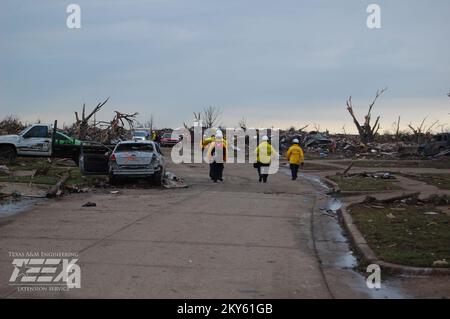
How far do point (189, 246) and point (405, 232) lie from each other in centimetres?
387

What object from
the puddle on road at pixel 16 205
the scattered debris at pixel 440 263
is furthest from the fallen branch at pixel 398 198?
the puddle on road at pixel 16 205

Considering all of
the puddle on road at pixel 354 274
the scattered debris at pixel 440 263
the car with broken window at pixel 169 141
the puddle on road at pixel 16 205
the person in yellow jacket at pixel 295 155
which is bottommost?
the puddle on road at pixel 354 274

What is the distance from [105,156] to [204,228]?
1087 centimetres

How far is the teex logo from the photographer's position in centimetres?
723

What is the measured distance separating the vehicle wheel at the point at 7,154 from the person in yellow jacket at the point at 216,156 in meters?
8.88

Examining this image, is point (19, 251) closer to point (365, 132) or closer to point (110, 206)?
point (110, 206)

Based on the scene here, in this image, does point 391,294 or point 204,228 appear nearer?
point 391,294

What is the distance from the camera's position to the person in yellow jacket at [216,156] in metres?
22.0

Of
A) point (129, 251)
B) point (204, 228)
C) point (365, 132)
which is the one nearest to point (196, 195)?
point (204, 228)

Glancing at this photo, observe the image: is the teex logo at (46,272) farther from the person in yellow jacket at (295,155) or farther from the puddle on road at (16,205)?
the person in yellow jacket at (295,155)

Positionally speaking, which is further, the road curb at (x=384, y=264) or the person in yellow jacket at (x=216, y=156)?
the person in yellow jacket at (x=216, y=156)

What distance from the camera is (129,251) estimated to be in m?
9.17

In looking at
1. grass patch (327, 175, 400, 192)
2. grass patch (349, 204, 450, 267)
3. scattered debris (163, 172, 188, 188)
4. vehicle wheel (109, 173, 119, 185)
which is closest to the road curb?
grass patch (349, 204, 450, 267)

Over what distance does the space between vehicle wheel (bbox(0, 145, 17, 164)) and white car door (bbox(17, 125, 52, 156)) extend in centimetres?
28
